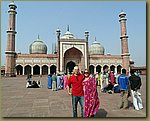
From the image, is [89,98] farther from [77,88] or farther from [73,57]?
[73,57]

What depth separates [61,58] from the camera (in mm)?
31531

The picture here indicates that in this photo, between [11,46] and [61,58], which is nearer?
[11,46]

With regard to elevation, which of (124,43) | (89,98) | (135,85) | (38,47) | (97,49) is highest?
(124,43)

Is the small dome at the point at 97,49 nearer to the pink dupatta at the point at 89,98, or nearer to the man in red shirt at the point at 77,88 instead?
the pink dupatta at the point at 89,98

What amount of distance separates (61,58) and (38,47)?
22.7 feet

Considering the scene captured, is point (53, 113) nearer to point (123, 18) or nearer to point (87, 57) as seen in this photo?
point (87, 57)

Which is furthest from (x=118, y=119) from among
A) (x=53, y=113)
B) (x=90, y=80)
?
(x=53, y=113)

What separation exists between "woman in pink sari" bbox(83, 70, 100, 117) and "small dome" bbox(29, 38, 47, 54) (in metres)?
33.0

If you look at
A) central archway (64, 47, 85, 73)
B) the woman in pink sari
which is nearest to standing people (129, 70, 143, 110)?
the woman in pink sari

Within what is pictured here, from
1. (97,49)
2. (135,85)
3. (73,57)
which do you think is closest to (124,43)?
(97,49)

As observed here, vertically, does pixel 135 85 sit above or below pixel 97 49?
below

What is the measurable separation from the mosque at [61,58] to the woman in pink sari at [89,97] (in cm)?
2675

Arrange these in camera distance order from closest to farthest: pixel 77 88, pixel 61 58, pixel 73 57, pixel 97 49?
pixel 77 88 → pixel 61 58 → pixel 73 57 → pixel 97 49

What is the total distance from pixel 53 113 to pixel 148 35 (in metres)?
2.42
